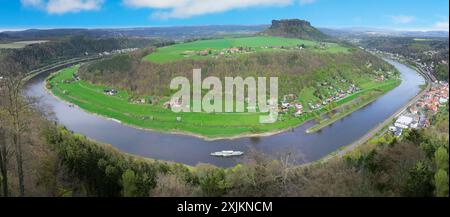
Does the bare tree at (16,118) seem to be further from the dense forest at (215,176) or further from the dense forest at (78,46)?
the dense forest at (78,46)

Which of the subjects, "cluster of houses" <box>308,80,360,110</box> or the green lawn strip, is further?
"cluster of houses" <box>308,80,360,110</box>

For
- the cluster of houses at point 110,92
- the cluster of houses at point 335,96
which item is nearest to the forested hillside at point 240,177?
the cluster of houses at point 335,96

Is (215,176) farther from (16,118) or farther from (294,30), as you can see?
(294,30)

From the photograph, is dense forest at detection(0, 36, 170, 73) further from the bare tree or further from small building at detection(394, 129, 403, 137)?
the bare tree

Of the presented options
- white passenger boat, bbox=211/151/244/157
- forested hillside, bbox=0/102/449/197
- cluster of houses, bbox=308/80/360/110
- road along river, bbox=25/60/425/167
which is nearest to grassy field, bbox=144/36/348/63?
cluster of houses, bbox=308/80/360/110
